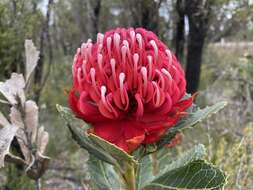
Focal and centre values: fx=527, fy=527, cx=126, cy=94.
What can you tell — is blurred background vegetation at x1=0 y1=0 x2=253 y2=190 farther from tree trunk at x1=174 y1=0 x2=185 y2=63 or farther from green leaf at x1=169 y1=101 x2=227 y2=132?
green leaf at x1=169 y1=101 x2=227 y2=132

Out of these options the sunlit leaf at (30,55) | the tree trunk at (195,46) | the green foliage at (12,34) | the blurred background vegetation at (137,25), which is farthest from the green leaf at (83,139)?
the tree trunk at (195,46)

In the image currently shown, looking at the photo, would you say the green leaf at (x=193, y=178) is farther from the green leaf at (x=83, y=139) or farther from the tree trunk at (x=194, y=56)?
the tree trunk at (x=194, y=56)

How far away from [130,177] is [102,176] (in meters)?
0.18

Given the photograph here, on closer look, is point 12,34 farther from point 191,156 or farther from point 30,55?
point 191,156

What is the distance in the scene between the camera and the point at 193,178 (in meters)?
1.12

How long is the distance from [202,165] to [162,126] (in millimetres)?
149

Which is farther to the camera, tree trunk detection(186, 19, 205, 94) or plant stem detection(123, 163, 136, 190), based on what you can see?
tree trunk detection(186, 19, 205, 94)

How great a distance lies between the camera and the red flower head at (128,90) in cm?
102

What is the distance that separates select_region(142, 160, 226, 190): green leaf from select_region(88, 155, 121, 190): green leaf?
180 mm

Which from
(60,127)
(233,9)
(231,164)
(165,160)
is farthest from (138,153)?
(60,127)

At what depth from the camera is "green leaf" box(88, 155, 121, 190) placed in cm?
135

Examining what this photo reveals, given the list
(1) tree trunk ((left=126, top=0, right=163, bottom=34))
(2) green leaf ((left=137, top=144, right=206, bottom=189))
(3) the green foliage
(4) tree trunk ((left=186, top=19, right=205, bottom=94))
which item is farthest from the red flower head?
(4) tree trunk ((left=186, top=19, right=205, bottom=94))

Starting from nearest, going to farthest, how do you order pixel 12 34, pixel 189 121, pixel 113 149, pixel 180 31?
1. pixel 113 149
2. pixel 189 121
3. pixel 12 34
4. pixel 180 31

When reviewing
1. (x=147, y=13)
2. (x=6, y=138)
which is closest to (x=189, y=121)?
(x=6, y=138)
